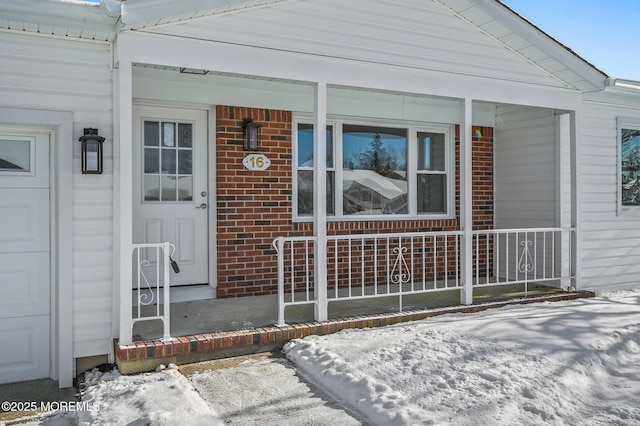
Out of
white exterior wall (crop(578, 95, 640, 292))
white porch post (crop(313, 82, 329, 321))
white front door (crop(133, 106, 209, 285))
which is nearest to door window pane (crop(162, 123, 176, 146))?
white front door (crop(133, 106, 209, 285))

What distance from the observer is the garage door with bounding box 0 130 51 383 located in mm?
4387

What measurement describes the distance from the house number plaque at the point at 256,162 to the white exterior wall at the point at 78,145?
2.08 meters

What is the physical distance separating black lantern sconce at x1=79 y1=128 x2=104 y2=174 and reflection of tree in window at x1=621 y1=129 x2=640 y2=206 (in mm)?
6741

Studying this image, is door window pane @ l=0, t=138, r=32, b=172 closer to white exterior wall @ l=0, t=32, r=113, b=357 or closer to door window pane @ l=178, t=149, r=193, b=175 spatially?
white exterior wall @ l=0, t=32, r=113, b=357

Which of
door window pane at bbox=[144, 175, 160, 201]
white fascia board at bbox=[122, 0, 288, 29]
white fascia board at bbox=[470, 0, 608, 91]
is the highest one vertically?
white fascia board at bbox=[470, 0, 608, 91]

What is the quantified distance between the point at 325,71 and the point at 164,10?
1.58 meters

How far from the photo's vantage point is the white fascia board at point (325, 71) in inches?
172

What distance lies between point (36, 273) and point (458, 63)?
458 centimetres

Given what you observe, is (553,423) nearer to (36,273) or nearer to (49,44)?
(36,273)

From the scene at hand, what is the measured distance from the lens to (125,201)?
430cm

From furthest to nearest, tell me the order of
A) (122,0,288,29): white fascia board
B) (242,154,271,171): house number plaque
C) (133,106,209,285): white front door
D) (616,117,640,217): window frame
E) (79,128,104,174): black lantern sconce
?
1. (616,117,640,217): window frame
2. (242,154,271,171): house number plaque
3. (133,106,209,285): white front door
4. (79,128,104,174): black lantern sconce
5. (122,0,288,29): white fascia board

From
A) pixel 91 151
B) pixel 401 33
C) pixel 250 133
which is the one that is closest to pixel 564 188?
pixel 401 33

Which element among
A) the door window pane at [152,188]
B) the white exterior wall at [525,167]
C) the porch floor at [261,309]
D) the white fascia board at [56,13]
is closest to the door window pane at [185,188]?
the door window pane at [152,188]

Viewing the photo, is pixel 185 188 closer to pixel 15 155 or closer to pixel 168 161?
pixel 168 161
